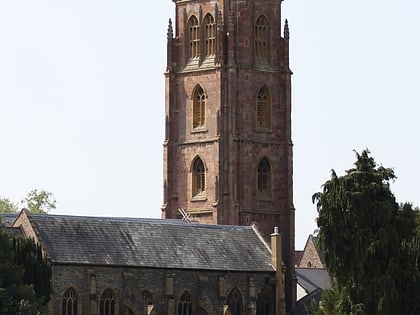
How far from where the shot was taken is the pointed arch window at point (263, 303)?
135500mm

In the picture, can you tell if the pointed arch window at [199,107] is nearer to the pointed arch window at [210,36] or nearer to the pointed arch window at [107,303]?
the pointed arch window at [210,36]

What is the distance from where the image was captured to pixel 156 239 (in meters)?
133

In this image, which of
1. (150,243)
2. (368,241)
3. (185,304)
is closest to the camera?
(368,241)

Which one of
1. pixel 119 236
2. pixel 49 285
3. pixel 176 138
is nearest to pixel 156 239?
pixel 119 236

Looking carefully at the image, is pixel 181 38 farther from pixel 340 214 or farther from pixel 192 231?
pixel 340 214

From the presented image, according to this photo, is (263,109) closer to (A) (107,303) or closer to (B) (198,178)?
(B) (198,178)

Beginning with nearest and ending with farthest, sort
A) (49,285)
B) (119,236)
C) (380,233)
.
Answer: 1. (380,233)
2. (49,285)
3. (119,236)

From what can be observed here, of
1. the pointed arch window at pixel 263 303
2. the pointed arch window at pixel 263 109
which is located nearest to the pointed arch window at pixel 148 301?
the pointed arch window at pixel 263 303

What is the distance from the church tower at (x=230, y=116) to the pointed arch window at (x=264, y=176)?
8 centimetres

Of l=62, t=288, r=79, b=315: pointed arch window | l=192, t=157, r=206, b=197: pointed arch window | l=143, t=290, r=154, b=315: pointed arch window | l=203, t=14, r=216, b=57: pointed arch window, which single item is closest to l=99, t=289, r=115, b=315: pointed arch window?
l=62, t=288, r=79, b=315: pointed arch window

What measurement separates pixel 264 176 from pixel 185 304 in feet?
81.9

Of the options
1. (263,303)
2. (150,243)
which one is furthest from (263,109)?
(150,243)

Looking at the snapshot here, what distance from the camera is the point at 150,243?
433 ft

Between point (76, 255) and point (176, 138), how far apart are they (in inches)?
1254
